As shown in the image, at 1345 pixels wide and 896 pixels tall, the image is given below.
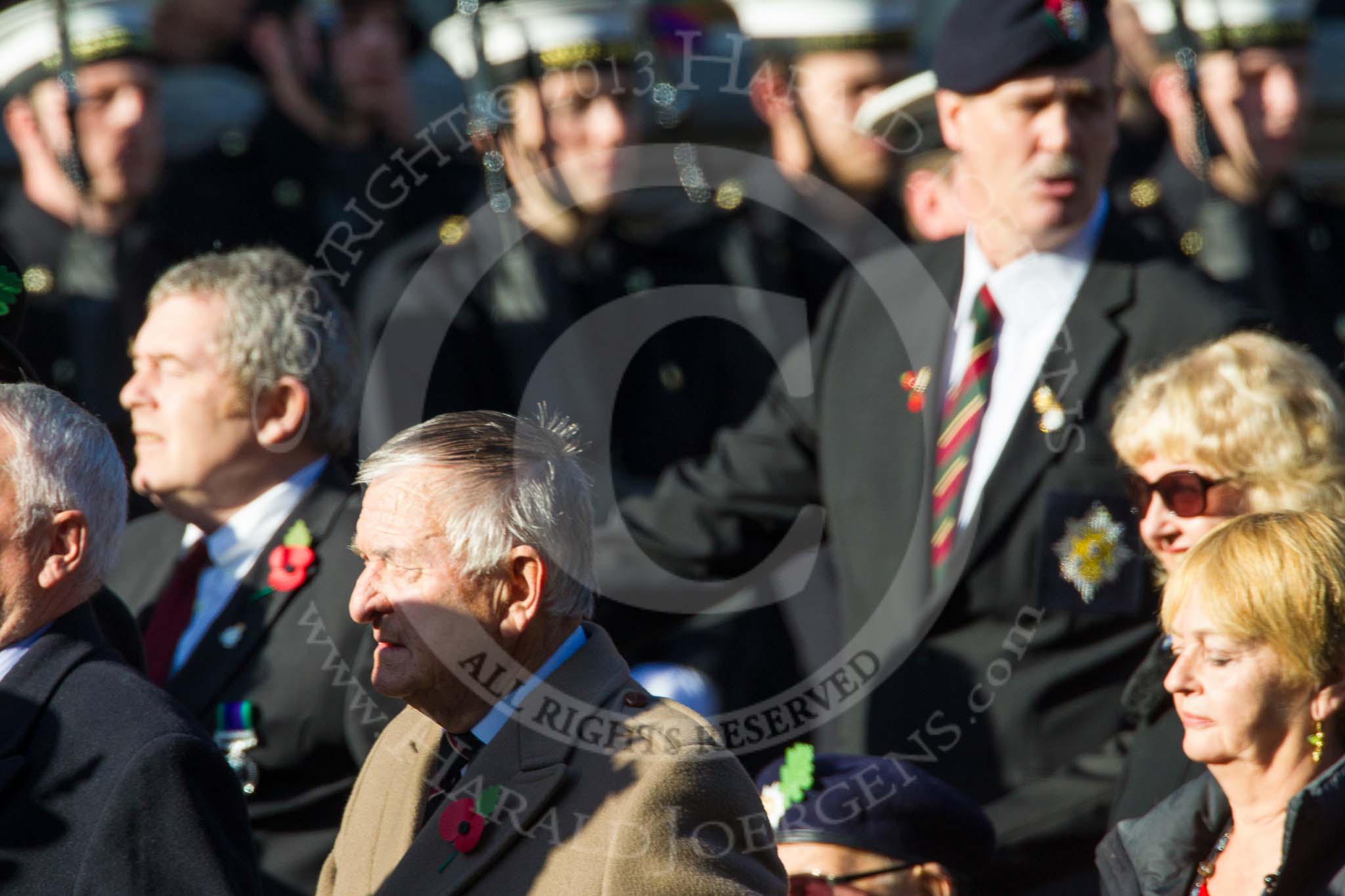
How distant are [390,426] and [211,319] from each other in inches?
26.9

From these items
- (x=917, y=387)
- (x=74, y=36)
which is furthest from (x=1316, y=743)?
(x=74, y=36)

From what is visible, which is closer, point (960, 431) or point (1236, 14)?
point (960, 431)

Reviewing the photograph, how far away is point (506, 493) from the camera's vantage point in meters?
2.69

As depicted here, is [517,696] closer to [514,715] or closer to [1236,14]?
[514,715]

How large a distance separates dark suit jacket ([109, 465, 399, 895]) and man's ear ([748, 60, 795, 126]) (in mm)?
2043

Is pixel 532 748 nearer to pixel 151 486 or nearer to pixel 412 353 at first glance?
pixel 151 486

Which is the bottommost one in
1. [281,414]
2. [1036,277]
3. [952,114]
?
[281,414]

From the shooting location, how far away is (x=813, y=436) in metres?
4.20

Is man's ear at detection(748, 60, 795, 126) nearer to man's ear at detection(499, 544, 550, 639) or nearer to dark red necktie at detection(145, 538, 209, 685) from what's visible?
dark red necktie at detection(145, 538, 209, 685)

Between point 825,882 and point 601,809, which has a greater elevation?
point 601,809

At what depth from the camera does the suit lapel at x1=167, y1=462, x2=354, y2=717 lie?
3561 mm

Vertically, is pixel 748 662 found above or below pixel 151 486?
below

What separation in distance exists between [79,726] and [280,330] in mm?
1296

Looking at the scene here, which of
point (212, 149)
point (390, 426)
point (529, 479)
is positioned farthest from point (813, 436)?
point (212, 149)
